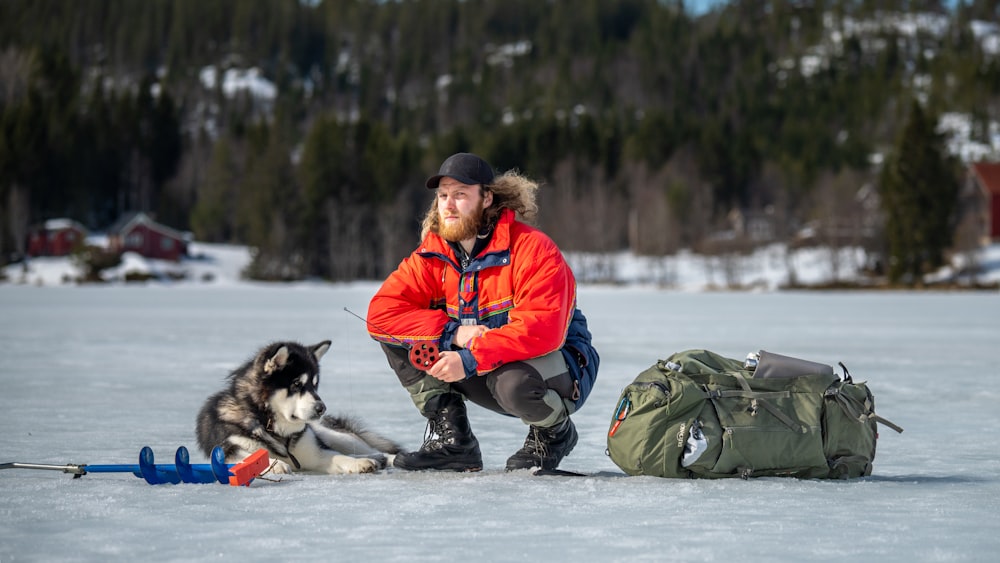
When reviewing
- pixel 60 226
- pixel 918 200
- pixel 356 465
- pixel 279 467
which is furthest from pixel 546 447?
pixel 60 226

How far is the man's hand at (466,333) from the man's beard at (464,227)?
1.37 feet

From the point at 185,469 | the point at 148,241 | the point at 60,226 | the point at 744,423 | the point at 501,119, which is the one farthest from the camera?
the point at 501,119

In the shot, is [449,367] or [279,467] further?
[279,467]

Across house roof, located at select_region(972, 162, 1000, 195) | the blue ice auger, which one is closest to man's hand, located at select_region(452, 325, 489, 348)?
the blue ice auger

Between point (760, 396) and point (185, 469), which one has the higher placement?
point (760, 396)

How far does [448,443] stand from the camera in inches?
182

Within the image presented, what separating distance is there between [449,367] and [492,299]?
40 centimetres

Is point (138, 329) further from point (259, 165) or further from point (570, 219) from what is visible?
point (259, 165)

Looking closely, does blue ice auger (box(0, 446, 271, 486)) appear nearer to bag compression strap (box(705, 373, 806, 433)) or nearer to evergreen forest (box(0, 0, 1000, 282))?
bag compression strap (box(705, 373, 806, 433))

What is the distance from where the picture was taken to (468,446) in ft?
15.3

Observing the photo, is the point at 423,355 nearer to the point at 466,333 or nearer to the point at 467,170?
the point at 466,333

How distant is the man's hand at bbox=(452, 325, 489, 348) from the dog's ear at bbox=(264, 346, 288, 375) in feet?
2.53

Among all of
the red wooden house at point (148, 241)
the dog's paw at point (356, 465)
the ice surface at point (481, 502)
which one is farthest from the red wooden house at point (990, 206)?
the dog's paw at point (356, 465)

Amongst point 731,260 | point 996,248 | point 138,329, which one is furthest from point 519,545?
point 996,248
